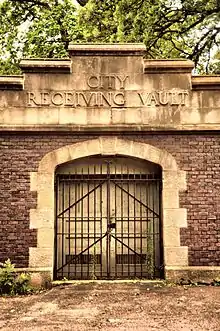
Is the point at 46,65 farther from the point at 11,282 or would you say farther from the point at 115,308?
the point at 115,308

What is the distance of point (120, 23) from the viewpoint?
1388 centimetres

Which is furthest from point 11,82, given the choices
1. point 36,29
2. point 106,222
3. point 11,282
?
point 36,29

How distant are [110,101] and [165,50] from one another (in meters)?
9.44

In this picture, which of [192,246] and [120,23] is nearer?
[192,246]

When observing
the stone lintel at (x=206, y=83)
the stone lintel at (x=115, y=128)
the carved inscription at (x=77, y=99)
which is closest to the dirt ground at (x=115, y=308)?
the stone lintel at (x=115, y=128)

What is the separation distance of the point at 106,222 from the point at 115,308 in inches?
125

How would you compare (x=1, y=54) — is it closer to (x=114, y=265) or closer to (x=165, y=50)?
(x=165, y=50)

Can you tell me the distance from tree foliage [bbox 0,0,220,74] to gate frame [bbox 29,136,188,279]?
214 inches

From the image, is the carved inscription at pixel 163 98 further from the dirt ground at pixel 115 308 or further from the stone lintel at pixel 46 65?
the dirt ground at pixel 115 308

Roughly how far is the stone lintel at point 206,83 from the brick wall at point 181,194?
1.01m

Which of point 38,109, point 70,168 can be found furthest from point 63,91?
point 70,168

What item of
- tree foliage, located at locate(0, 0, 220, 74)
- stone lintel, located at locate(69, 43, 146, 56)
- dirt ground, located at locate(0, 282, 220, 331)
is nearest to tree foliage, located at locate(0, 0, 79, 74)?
tree foliage, located at locate(0, 0, 220, 74)

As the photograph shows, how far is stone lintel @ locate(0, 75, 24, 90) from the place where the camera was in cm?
938

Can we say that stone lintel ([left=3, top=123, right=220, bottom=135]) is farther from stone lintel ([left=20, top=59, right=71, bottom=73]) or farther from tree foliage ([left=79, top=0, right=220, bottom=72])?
tree foliage ([left=79, top=0, right=220, bottom=72])
